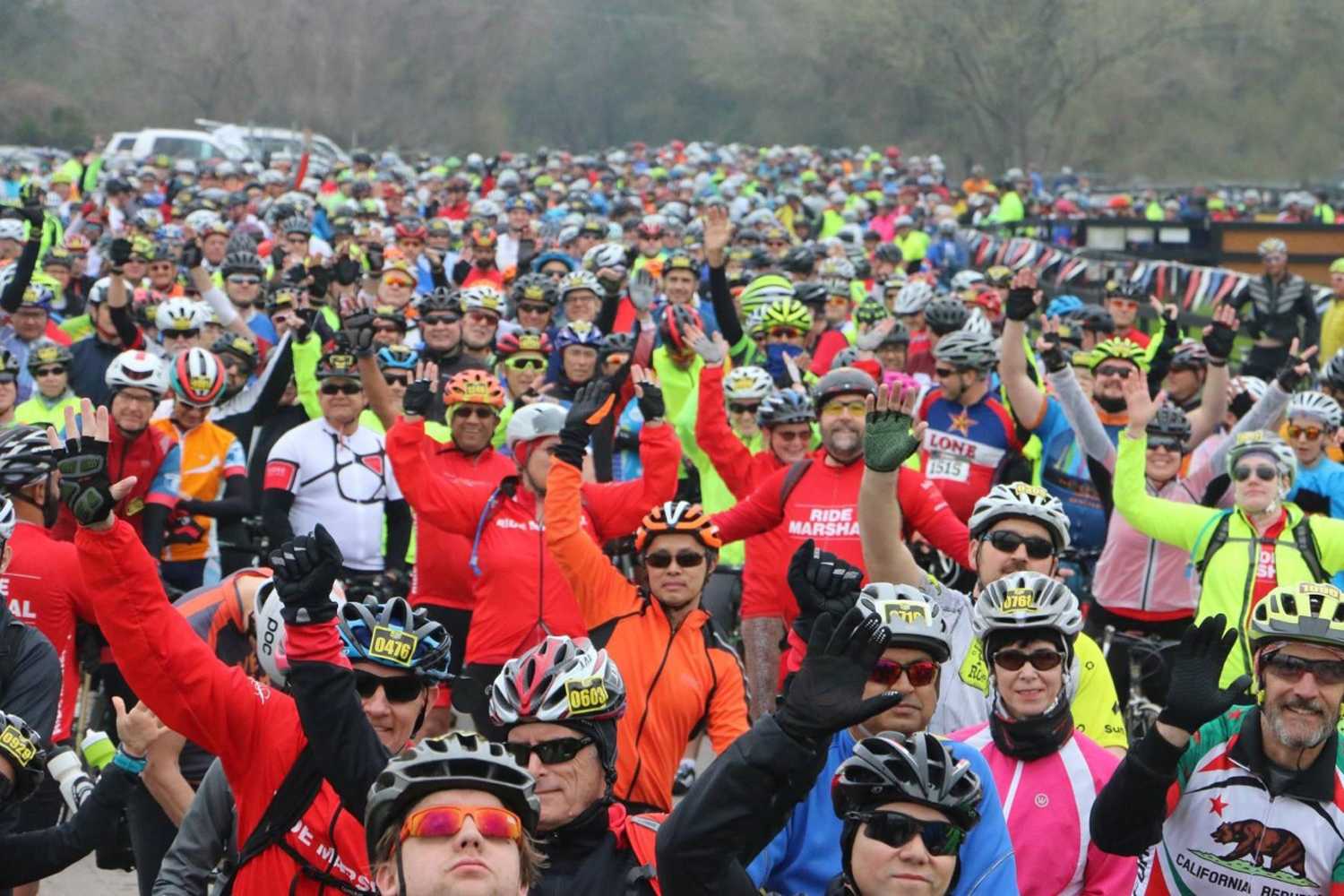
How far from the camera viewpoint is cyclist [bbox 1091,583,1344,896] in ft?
14.5

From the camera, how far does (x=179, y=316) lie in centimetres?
1275

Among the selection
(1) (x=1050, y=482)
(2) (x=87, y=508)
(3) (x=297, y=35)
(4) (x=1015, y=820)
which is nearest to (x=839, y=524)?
(1) (x=1050, y=482)

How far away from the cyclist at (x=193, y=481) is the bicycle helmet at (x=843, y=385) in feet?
11.2

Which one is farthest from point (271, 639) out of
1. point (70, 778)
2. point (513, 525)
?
point (513, 525)

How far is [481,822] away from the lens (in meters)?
3.48

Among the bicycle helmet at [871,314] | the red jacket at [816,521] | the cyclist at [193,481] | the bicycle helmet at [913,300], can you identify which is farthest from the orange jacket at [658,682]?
the bicycle helmet at [913,300]

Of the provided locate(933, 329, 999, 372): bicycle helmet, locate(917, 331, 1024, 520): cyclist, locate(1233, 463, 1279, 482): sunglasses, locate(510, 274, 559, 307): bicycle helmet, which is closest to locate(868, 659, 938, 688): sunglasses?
locate(1233, 463, 1279, 482): sunglasses

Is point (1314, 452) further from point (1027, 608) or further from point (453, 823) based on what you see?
point (453, 823)

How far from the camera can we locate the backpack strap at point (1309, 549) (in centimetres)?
783

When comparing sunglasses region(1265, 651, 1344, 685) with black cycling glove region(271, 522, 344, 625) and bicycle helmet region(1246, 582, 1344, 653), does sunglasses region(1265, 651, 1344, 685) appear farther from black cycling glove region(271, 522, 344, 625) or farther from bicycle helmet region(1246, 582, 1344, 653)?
black cycling glove region(271, 522, 344, 625)

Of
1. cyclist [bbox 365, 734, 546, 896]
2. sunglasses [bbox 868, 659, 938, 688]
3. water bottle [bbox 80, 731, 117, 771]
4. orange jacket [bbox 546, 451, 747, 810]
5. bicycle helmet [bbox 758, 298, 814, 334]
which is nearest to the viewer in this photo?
cyclist [bbox 365, 734, 546, 896]

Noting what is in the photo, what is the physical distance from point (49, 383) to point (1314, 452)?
702cm

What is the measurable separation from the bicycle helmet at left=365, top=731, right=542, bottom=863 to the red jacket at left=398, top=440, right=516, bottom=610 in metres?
5.13

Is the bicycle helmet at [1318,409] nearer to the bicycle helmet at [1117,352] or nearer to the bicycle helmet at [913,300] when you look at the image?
the bicycle helmet at [1117,352]
